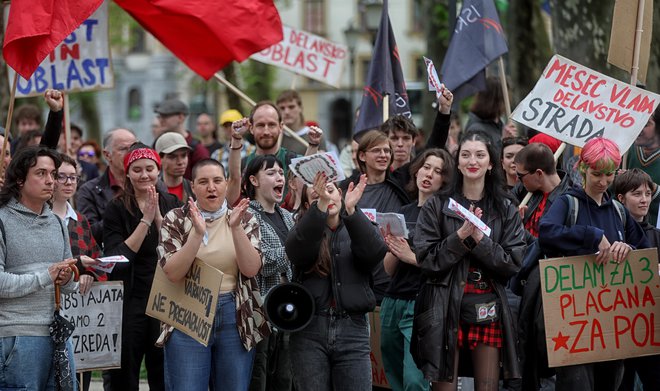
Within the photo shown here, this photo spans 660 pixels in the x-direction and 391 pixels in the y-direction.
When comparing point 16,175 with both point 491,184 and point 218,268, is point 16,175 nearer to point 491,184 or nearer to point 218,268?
point 218,268

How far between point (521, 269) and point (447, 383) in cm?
99

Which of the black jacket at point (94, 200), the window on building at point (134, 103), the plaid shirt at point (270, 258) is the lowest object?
the plaid shirt at point (270, 258)

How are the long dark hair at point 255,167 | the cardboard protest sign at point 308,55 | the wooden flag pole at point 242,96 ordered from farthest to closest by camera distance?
1. the cardboard protest sign at point 308,55
2. the wooden flag pole at point 242,96
3. the long dark hair at point 255,167

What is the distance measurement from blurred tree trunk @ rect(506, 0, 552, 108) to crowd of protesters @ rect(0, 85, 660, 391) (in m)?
10.4

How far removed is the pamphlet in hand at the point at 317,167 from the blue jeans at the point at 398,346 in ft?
3.85

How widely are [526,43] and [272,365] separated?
39.4ft

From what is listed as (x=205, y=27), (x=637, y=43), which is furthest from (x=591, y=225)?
(x=205, y=27)

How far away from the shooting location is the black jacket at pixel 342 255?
716 cm

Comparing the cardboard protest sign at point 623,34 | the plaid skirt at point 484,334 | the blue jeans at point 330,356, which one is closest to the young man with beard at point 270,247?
the blue jeans at point 330,356

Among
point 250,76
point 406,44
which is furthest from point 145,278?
point 406,44

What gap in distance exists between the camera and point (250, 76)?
44375 mm

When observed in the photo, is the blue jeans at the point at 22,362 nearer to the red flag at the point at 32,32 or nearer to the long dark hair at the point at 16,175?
the long dark hair at the point at 16,175

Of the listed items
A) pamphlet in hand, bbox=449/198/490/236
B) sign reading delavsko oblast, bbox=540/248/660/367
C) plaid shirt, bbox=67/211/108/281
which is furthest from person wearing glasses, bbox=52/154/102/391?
sign reading delavsko oblast, bbox=540/248/660/367

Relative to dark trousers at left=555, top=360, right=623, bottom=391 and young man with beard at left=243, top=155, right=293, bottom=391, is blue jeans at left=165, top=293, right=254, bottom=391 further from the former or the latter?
dark trousers at left=555, top=360, right=623, bottom=391
